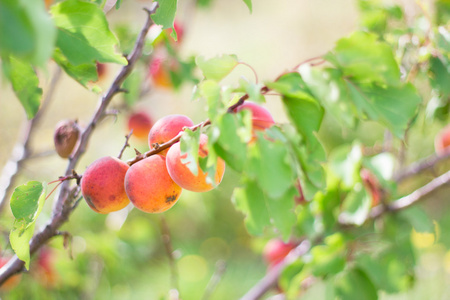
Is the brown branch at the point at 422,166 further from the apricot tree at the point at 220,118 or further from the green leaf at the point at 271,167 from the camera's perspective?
the green leaf at the point at 271,167

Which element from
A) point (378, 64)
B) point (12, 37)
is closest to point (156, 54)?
point (378, 64)

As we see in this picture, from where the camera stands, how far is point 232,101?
1.46ft

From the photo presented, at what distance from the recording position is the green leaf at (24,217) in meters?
0.45

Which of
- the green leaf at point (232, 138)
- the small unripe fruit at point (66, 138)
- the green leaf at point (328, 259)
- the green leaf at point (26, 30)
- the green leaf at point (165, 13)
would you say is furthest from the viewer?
the green leaf at point (328, 259)

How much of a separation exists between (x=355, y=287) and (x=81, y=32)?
26.9 inches

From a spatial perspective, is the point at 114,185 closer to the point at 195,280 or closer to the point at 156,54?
the point at 156,54

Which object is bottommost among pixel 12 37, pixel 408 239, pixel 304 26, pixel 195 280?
pixel 195 280

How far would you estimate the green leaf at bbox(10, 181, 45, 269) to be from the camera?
45 cm

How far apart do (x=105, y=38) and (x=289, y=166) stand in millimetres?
258

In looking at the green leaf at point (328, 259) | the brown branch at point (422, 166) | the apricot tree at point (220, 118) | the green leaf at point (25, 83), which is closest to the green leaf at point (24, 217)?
the apricot tree at point (220, 118)

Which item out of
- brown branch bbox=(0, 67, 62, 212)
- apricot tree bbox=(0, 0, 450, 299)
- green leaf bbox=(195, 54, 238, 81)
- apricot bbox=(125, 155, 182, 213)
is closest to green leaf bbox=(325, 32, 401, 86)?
apricot tree bbox=(0, 0, 450, 299)

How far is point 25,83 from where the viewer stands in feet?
1.66

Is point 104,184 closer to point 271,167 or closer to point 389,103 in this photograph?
point 271,167

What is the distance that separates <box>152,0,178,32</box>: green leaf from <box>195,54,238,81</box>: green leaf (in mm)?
79
